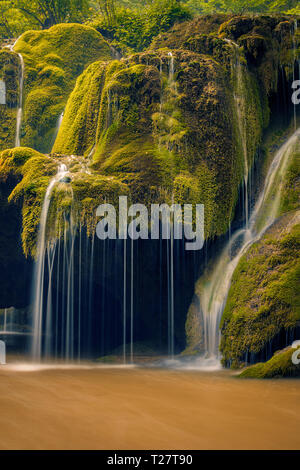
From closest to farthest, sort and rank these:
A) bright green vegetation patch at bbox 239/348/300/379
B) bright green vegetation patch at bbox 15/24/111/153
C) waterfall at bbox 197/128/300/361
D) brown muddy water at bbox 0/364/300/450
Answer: brown muddy water at bbox 0/364/300/450 → bright green vegetation patch at bbox 239/348/300/379 → waterfall at bbox 197/128/300/361 → bright green vegetation patch at bbox 15/24/111/153

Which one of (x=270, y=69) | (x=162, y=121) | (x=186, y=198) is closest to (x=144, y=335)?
(x=186, y=198)

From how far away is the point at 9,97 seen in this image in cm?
1502

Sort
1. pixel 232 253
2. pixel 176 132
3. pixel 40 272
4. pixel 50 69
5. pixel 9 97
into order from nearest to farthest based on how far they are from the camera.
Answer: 1. pixel 40 272
2. pixel 232 253
3. pixel 176 132
4. pixel 9 97
5. pixel 50 69

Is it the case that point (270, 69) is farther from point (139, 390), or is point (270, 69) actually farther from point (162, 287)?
point (139, 390)

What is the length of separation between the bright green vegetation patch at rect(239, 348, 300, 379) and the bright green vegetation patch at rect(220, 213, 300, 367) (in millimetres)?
591

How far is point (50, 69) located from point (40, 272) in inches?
402

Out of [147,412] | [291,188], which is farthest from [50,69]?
[147,412]

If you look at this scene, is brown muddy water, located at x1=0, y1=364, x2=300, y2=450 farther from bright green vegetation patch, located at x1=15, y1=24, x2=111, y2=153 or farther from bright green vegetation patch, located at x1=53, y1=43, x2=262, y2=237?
bright green vegetation patch, located at x1=15, y1=24, x2=111, y2=153

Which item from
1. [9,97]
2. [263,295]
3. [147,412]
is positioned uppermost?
[9,97]

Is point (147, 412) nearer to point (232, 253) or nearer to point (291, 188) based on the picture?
point (232, 253)

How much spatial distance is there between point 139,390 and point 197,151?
18.6 ft

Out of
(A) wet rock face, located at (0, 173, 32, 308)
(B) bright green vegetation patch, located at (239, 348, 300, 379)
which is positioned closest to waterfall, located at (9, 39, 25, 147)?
(A) wet rock face, located at (0, 173, 32, 308)

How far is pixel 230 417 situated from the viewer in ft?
14.2

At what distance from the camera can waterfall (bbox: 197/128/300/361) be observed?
831 cm
